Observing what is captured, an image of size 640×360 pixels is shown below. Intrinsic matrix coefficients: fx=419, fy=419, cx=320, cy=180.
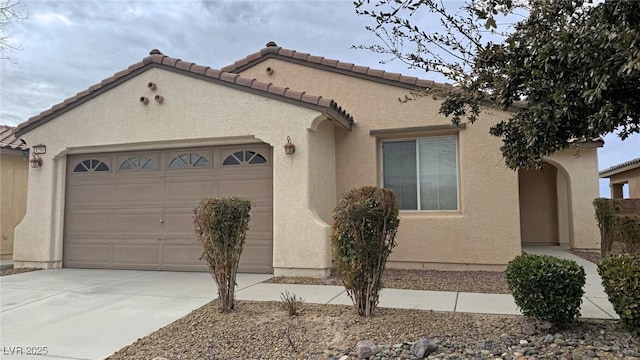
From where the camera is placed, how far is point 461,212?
974 centimetres

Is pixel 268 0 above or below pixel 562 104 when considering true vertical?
above

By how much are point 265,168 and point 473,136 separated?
4.84 m

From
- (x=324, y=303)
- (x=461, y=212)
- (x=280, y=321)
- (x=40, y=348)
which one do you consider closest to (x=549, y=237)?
(x=461, y=212)

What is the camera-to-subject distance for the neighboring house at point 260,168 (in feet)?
29.6

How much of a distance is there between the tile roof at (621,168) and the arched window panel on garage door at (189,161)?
1898cm

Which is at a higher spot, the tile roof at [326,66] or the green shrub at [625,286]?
the tile roof at [326,66]

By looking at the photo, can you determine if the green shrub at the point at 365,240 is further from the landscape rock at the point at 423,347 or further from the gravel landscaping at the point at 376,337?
the landscape rock at the point at 423,347

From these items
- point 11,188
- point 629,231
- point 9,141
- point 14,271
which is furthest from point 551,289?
point 9,141

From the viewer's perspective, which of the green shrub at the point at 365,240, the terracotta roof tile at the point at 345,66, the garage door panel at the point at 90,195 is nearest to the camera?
the green shrub at the point at 365,240

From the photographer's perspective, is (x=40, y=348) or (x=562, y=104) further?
(x=40, y=348)

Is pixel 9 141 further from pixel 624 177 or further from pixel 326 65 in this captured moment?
pixel 624 177

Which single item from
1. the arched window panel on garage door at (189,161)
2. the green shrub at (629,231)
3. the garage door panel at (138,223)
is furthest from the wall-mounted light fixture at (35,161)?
the green shrub at (629,231)

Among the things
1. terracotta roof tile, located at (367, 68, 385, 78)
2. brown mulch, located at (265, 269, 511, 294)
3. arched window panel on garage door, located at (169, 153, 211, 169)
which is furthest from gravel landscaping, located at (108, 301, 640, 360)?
terracotta roof tile, located at (367, 68, 385, 78)

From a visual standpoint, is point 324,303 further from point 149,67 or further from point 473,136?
point 149,67
